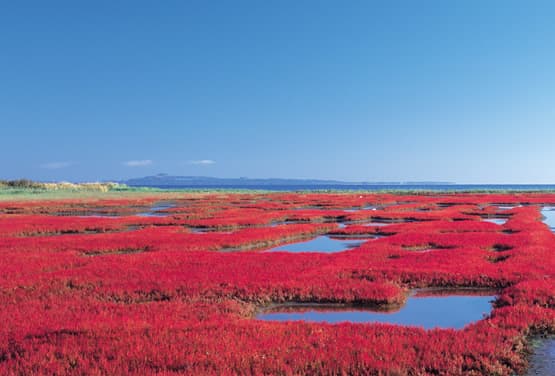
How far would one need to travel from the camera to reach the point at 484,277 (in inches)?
583

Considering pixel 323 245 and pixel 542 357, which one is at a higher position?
pixel 542 357

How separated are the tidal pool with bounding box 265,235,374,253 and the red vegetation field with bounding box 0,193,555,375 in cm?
121

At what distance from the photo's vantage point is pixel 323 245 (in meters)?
25.1

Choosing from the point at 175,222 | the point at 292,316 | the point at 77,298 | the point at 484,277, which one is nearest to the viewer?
the point at 292,316

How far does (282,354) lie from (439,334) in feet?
10.6

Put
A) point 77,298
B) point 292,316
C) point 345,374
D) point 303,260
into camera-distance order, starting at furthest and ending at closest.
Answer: point 303,260, point 77,298, point 292,316, point 345,374

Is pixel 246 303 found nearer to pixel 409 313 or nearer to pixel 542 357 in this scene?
pixel 409 313

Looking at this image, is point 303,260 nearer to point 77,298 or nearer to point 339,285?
point 339,285

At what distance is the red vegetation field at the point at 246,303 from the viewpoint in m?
7.64

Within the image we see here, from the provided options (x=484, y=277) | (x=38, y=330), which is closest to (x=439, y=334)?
(x=484, y=277)

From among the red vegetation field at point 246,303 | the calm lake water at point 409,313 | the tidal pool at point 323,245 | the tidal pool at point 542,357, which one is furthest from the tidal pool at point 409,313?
the tidal pool at point 323,245

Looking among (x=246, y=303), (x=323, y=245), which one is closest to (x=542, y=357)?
(x=246, y=303)

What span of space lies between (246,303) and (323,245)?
13271 mm

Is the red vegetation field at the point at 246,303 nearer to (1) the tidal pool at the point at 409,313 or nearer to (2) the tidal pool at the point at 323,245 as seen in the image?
(1) the tidal pool at the point at 409,313
